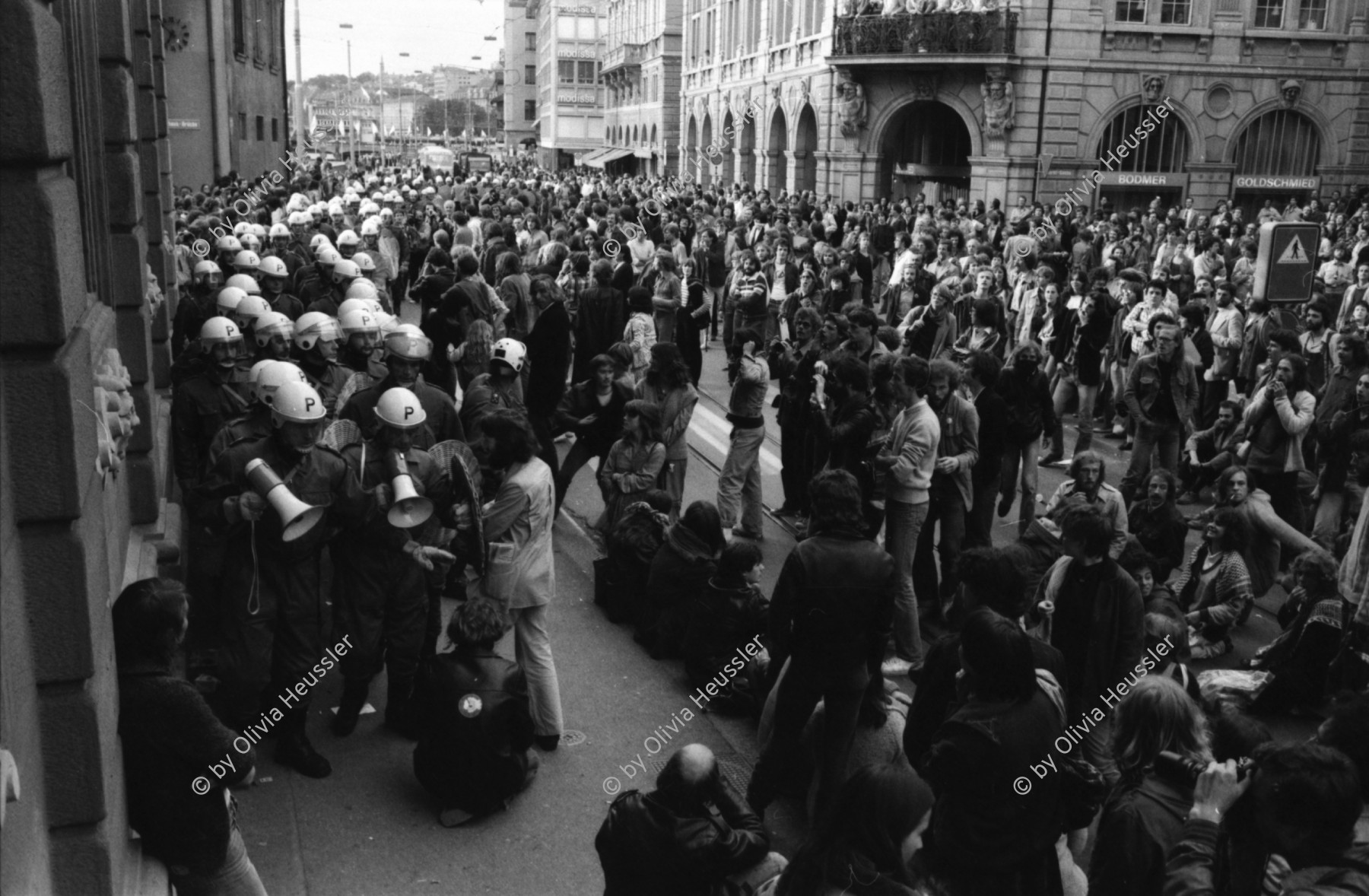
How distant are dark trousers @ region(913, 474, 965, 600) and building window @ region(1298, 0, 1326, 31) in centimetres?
3176

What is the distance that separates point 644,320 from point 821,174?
Result: 98.5 ft

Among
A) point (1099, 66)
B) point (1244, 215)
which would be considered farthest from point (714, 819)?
point (1244, 215)

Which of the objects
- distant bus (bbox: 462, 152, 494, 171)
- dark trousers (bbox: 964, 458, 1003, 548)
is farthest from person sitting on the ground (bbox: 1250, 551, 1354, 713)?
distant bus (bbox: 462, 152, 494, 171)

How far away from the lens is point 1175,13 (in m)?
33.8

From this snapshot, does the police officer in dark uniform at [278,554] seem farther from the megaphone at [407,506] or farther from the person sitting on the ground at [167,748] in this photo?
the person sitting on the ground at [167,748]

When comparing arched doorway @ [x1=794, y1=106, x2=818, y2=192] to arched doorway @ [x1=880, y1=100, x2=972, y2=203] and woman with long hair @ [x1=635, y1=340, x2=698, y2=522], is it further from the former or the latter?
woman with long hair @ [x1=635, y1=340, x2=698, y2=522]

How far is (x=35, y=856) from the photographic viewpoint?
145 inches

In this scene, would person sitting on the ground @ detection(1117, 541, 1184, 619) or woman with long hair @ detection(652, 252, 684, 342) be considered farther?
woman with long hair @ detection(652, 252, 684, 342)

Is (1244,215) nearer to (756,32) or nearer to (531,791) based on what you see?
(756,32)

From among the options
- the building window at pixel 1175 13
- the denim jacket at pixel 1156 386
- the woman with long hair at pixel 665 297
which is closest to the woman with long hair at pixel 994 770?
the denim jacket at pixel 1156 386

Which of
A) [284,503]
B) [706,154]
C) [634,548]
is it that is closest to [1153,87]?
[706,154]

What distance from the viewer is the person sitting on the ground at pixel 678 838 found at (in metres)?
4.30

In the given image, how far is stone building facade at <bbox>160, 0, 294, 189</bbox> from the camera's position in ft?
105

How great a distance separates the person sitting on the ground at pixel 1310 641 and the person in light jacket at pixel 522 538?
412 centimetres
